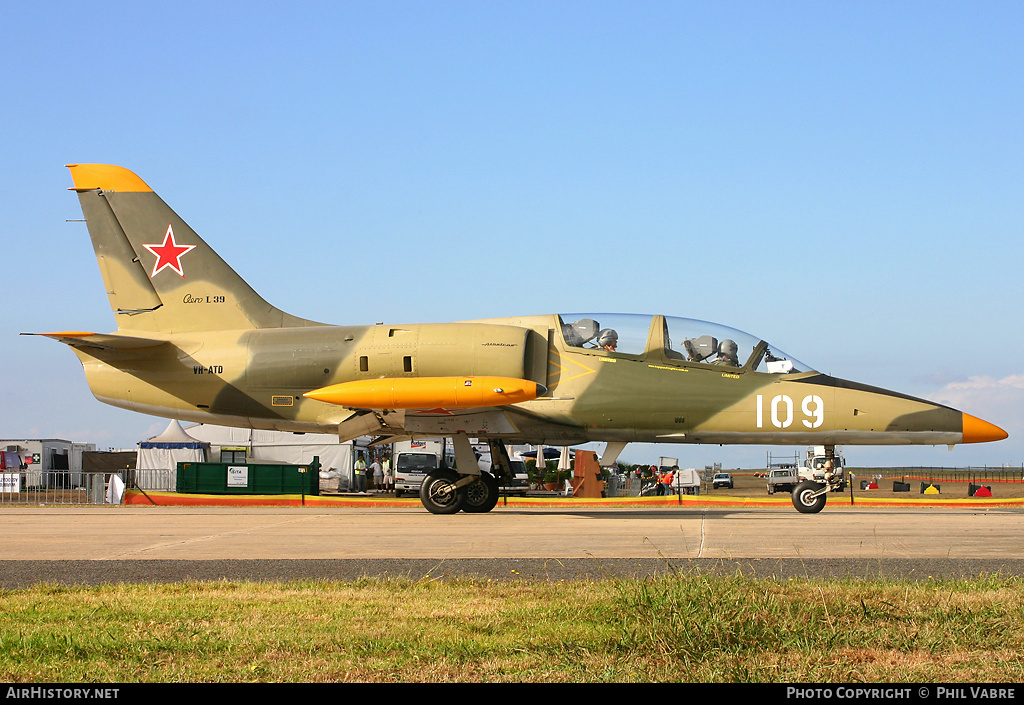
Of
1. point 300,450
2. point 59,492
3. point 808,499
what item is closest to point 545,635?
point 808,499

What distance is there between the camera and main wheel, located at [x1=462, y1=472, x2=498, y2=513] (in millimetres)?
15211

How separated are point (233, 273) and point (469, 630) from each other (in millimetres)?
13525

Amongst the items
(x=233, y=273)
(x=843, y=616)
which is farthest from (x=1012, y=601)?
(x=233, y=273)

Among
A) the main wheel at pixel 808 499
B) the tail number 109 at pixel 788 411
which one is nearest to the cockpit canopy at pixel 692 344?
the tail number 109 at pixel 788 411

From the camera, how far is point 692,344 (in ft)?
48.2

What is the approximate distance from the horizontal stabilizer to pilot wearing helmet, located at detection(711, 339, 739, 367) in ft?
30.6

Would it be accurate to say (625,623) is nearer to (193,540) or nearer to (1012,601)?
(1012,601)

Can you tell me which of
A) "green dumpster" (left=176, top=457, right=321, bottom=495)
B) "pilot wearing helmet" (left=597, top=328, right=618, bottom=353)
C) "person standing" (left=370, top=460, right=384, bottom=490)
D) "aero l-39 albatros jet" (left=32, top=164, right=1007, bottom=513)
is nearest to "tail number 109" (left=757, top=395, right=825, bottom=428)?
"aero l-39 albatros jet" (left=32, top=164, right=1007, bottom=513)

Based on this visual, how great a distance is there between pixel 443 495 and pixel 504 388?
8.39ft

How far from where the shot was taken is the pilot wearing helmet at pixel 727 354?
14633mm

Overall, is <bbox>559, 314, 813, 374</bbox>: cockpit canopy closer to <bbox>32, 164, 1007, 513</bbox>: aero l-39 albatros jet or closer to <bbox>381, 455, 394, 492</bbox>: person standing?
<bbox>32, 164, 1007, 513</bbox>: aero l-39 albatros jet

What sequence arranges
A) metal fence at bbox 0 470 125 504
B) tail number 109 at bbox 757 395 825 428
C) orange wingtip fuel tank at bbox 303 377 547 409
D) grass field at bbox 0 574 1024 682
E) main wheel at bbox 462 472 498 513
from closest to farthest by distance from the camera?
grass field at bbox 0 574 1024 682 → orange wingtip fuel tank at bbox 303 377 547 409 → tail number 109 at bbox 757 395 825 428 → main wheel at bbox 462 472 498 513 → metal fence at bbox 0 470 125 504

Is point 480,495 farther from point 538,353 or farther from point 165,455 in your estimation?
point 165,455

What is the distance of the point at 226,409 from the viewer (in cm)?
1562
